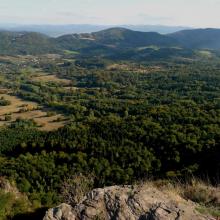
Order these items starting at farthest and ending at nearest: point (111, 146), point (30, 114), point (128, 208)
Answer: point (30, 114) < point (111, 146) < point (128, 208)

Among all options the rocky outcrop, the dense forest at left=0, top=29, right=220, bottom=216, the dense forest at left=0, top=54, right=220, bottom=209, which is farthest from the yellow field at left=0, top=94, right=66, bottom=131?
the rocky outcrop

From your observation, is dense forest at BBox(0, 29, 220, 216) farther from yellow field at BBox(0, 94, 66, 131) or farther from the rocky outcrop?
the rocky outcrop

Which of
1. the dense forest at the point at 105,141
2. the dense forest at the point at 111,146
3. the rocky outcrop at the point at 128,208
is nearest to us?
the rocky outcrop at the point at 128,208

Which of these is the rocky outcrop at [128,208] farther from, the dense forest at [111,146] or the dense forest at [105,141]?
the dense forest at [111,146]

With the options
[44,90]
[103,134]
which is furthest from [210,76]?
[103,134]

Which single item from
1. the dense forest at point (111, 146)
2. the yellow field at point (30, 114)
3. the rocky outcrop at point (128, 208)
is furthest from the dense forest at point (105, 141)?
the rocky outcrop at point (128, 208)

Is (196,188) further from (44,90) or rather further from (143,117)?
(44,90)

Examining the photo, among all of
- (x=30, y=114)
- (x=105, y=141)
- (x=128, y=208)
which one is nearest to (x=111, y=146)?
(x=105, y=141)

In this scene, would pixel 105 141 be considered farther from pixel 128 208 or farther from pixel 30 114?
pixel 30 114
